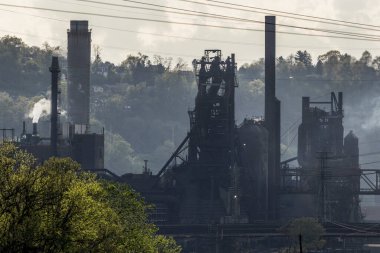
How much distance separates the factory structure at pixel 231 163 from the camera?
334 ft

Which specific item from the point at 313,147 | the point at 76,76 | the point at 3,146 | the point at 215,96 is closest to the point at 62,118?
the point at 76,76

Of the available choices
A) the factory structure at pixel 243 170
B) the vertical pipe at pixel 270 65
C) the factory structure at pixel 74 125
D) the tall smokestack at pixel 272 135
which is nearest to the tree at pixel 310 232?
the factory structure at pixel 243 170

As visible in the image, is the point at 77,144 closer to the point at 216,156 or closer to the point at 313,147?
the point at 216,156

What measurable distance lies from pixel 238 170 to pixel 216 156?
2.68m

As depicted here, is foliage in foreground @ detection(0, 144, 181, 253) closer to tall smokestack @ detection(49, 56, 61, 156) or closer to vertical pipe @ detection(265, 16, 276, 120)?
tall smokestack @ detection(49, 56, 61, 156)

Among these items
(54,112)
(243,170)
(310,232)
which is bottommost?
(310,232)

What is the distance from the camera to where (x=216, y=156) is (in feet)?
336

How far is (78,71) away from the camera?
12688cm

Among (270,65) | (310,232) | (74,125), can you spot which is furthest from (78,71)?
(310,232)

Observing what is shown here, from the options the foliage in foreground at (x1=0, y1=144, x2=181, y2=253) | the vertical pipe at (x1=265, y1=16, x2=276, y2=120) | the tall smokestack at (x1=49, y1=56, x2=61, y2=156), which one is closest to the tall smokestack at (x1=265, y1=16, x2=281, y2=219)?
the vertical pipe at (x1=265, y1=16, x2=276, y2=120)

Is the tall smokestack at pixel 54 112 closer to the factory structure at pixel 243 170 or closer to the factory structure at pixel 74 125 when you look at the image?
the factory structure at pixel 74 125

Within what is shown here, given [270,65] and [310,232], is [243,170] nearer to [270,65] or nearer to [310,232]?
[270,65]

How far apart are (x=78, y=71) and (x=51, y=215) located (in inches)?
3311

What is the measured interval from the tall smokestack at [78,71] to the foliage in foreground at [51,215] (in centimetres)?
7891
